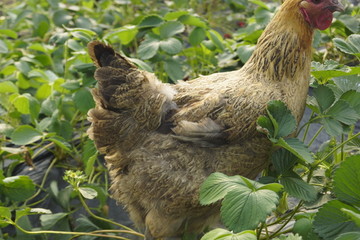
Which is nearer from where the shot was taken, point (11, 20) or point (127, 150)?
point (127, 150)

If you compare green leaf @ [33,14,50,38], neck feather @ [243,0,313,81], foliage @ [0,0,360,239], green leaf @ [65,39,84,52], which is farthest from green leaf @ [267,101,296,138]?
green leaf @ [33,14,50,38]

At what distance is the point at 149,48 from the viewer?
Result: 290 cm

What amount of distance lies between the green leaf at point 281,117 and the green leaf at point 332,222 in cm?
30

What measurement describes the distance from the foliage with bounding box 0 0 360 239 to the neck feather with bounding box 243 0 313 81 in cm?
10

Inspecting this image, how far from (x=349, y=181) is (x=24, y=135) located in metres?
1.69

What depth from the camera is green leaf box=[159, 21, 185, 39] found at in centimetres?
295

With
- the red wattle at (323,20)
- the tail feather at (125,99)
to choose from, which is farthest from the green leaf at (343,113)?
the tail feather at (125,99)

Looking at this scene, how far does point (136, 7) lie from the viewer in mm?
4625

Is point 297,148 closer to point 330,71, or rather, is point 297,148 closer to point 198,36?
point 330,71

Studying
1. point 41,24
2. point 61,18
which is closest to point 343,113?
point 61,18

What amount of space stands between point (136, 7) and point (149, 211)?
274 centimetres

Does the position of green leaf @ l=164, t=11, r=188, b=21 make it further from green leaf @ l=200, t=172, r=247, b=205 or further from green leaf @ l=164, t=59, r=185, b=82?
green leaf @ l=200, t=172, r=247, b=205

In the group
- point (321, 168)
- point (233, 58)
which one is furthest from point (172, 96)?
point (233, 58)

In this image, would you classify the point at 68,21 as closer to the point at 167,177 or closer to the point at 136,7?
the point at 136,7
